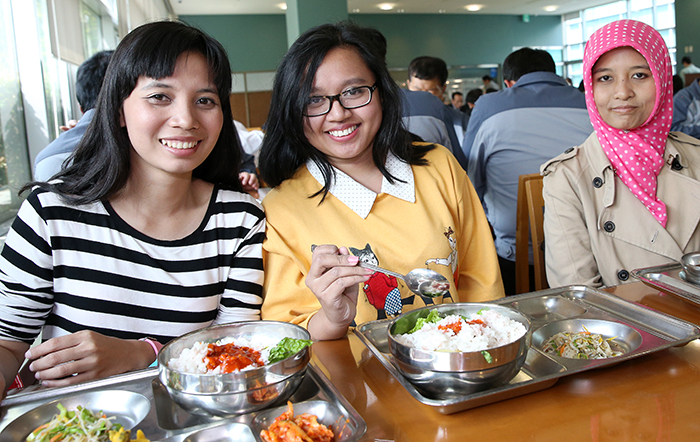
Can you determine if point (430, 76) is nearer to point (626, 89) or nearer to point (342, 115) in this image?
point (626, 89)

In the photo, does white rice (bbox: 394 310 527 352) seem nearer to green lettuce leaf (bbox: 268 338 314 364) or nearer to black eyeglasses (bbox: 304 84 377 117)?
green lettuce leaf (bbox: 268 338 314 364)

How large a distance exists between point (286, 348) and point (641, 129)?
5.34ft

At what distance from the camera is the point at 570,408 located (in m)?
0.81

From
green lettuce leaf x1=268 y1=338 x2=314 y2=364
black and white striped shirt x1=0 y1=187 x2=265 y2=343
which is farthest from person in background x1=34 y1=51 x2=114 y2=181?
green lettuce leaf x1=268 y1=338 x2=314 y2=364

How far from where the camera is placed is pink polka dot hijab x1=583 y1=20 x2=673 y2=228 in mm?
1791

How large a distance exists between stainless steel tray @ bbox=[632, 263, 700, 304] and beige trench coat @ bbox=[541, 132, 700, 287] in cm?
30

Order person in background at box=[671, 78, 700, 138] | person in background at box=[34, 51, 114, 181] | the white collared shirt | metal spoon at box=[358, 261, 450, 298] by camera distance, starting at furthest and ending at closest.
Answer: person in background at box=[671, 78, 700, 138] → person in background at box=[34, 51, 114, 181] → the white collared shirt → metal spoon at box=[358, 261, 450, 298]

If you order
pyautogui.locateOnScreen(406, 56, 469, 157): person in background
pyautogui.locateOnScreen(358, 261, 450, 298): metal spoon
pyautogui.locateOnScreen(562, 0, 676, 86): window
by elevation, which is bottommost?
pyautogui.locateOnScreen(358, 261, 450, 298): metal spoon

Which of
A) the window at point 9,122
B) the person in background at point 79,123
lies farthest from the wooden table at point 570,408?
the window at point 9,122

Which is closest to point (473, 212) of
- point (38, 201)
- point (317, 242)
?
point (317, 242)

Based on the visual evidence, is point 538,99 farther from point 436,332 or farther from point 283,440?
point 283,440

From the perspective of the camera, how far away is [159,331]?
133 centimetres

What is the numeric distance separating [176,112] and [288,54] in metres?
0.41

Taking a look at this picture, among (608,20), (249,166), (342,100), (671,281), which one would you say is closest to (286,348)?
(342,100)
